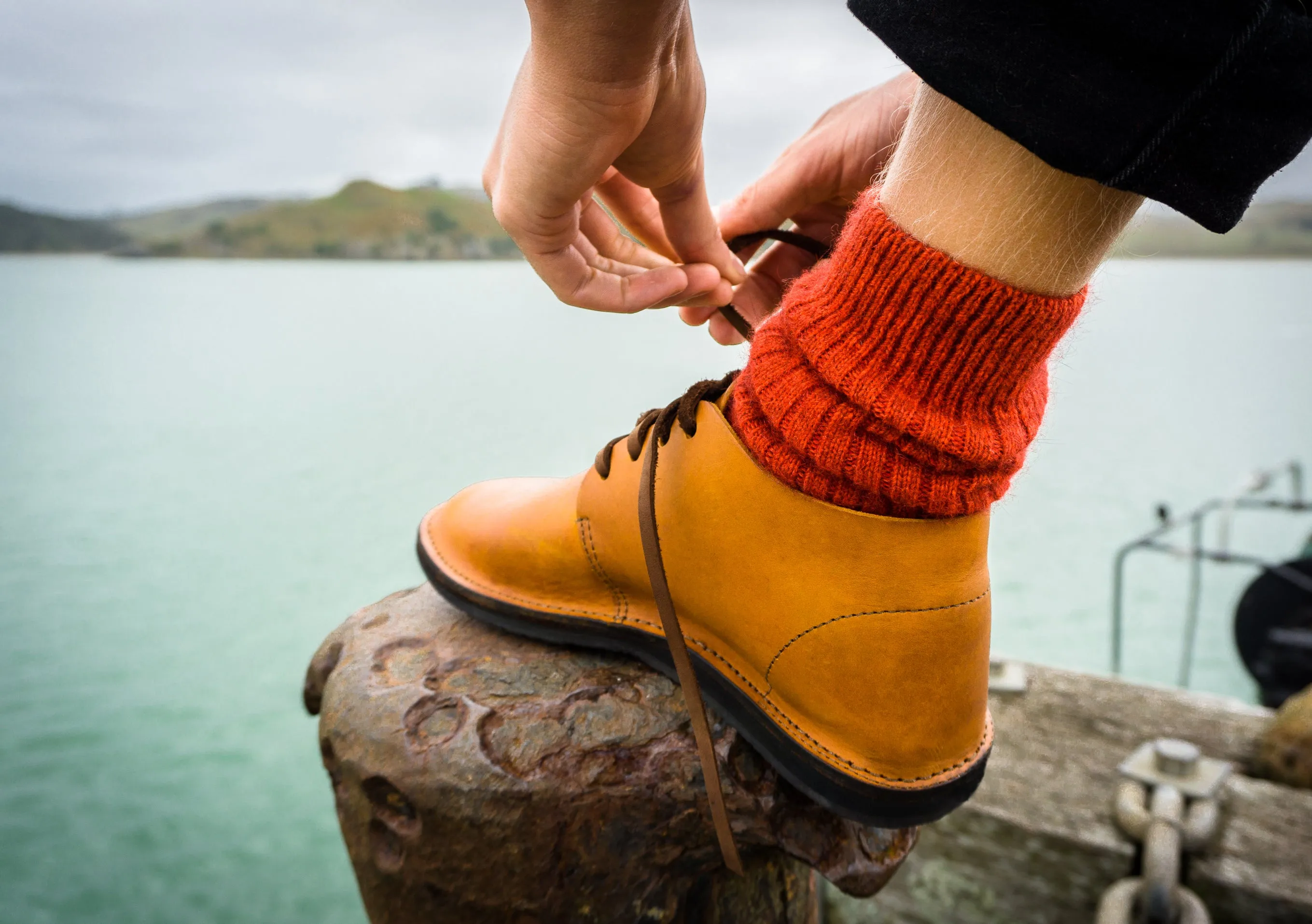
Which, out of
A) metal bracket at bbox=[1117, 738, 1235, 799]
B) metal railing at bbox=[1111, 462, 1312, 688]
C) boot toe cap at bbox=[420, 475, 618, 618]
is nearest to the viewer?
boot toe cap at bbox=[420, 475, 618, 618]

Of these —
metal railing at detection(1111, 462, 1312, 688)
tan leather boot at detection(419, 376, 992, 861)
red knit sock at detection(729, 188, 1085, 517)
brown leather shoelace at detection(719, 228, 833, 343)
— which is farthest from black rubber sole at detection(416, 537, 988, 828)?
metal railing at detection(1111, 462, 1312, 688)

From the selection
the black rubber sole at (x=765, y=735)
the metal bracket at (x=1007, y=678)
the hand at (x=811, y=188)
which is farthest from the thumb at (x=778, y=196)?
the metal bracket at (x=1007, y=678)

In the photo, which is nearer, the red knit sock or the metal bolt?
the red knit sock

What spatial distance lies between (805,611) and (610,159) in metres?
0.33

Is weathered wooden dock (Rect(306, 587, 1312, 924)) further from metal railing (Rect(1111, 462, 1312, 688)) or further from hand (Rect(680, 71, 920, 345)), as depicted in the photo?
metal railing (Rect(1111, 462, 1312, 688))

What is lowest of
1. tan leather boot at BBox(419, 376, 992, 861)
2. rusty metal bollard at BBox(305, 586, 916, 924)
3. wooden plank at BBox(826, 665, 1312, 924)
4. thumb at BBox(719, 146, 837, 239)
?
wooden plank at BBox(826, 665, 1312, 924)

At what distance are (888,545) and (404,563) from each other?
7.18 ft

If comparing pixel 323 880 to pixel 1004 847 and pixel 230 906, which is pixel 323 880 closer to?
pixel 230 906

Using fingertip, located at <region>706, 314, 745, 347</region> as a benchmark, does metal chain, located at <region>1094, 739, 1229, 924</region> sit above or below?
below

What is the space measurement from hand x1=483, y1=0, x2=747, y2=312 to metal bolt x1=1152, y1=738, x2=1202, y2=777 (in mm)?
840

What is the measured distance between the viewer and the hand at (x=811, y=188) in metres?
0.74

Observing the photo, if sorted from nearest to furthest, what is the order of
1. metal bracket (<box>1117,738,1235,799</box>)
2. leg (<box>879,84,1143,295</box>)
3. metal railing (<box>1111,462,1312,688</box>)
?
1. leg (<box>879,84,1143,295</box>)
2. metal bracket (<box>1117,738,1235,799</box>)
3. metal railing (<box>1111,462,1312,688</box>)

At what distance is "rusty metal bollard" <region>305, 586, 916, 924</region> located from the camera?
620mm

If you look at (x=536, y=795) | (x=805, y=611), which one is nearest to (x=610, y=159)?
(x=805, y=611)
